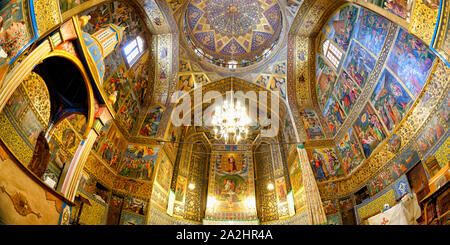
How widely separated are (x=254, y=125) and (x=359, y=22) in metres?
9.45

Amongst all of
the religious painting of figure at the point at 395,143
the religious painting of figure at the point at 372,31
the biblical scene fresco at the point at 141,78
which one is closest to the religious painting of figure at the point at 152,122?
the biblical scene fresco at the point at 141,78

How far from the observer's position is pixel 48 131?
7199 millimetres

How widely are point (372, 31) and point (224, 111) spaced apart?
640cm

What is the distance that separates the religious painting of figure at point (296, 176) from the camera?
11944 mm

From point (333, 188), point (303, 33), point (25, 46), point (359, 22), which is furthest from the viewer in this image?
point (303, 33)

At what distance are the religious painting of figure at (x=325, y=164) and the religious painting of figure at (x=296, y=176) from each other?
0.89m

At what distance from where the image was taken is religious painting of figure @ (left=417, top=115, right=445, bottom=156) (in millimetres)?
6215

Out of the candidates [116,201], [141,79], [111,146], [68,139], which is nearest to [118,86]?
[141,79]

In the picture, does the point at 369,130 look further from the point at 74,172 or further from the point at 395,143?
the point at 74,172
